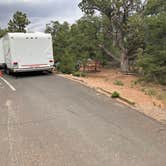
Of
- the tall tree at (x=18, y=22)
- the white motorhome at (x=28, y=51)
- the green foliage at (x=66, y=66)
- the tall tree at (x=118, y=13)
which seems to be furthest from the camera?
the tall tree at (x=18, y=22)

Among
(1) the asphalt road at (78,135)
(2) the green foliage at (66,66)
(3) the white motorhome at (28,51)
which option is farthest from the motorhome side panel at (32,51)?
(1) the asphalt road at (78,135)

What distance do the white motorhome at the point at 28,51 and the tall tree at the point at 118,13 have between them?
10.7 meters

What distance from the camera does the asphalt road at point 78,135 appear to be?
4797 mm

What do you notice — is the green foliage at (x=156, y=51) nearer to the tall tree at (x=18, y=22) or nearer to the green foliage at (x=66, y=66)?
Result: the green foliage at (x=66, y=66)

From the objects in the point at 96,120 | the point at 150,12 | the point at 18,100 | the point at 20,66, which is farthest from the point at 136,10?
the point at 96,120

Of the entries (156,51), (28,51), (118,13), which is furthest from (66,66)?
(118,13)

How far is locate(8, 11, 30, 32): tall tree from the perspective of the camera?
163 ft

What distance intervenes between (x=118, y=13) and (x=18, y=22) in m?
26.9

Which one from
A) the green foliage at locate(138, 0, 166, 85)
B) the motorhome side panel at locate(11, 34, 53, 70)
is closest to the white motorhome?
the motorhome side panel at locate(11, 34, 53, 70)

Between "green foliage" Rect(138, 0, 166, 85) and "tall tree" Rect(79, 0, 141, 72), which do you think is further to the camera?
"tall tree" Rect(79, 0, 141, 72)

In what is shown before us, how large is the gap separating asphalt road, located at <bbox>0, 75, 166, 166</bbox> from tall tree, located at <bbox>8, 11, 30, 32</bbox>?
42.6 metres

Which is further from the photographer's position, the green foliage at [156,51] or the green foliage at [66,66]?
the green foliage at [66,66]

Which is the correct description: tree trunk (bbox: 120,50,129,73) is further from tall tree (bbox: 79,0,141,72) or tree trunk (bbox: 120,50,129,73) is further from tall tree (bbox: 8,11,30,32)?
tall tree (bbox: 8,11,30,32)

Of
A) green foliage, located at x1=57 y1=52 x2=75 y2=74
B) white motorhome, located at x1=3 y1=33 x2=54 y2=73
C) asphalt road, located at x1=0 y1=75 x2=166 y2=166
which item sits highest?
white motorhome, located at x1=3 y1=33 x2=54 y2=73
